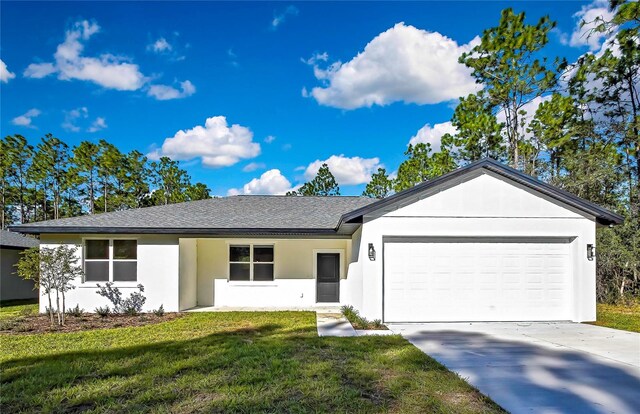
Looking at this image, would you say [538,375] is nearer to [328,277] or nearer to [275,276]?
[328,277]

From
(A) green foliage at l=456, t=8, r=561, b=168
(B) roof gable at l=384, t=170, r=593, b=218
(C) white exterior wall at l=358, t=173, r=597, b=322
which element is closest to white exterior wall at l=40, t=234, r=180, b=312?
(C) white exterior wall at l=358, t=173, r=597, b=322

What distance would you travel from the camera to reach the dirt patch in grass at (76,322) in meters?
8.66

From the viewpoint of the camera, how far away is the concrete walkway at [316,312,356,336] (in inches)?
317

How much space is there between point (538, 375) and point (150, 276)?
1030 cm

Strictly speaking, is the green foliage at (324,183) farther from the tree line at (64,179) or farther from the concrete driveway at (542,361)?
the concrete driveway at (542,361)

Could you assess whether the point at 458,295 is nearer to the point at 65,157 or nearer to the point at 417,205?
the point at 417,205

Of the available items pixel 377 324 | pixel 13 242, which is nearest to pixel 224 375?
pixel 377 324

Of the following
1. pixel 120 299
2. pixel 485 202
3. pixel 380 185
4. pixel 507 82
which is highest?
pixel 507 82

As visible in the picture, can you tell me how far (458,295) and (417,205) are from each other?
2.61 meters

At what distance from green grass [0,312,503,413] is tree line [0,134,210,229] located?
25.8m

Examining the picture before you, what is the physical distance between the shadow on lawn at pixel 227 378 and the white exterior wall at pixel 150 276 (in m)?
4.40

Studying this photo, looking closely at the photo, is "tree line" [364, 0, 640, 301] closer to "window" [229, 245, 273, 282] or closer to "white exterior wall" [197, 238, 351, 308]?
"white exterior wall" [197, 238, 351, 308]

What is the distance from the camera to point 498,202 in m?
9.40

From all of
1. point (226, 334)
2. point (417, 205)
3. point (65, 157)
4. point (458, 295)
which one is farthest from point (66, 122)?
point (458, 295)
